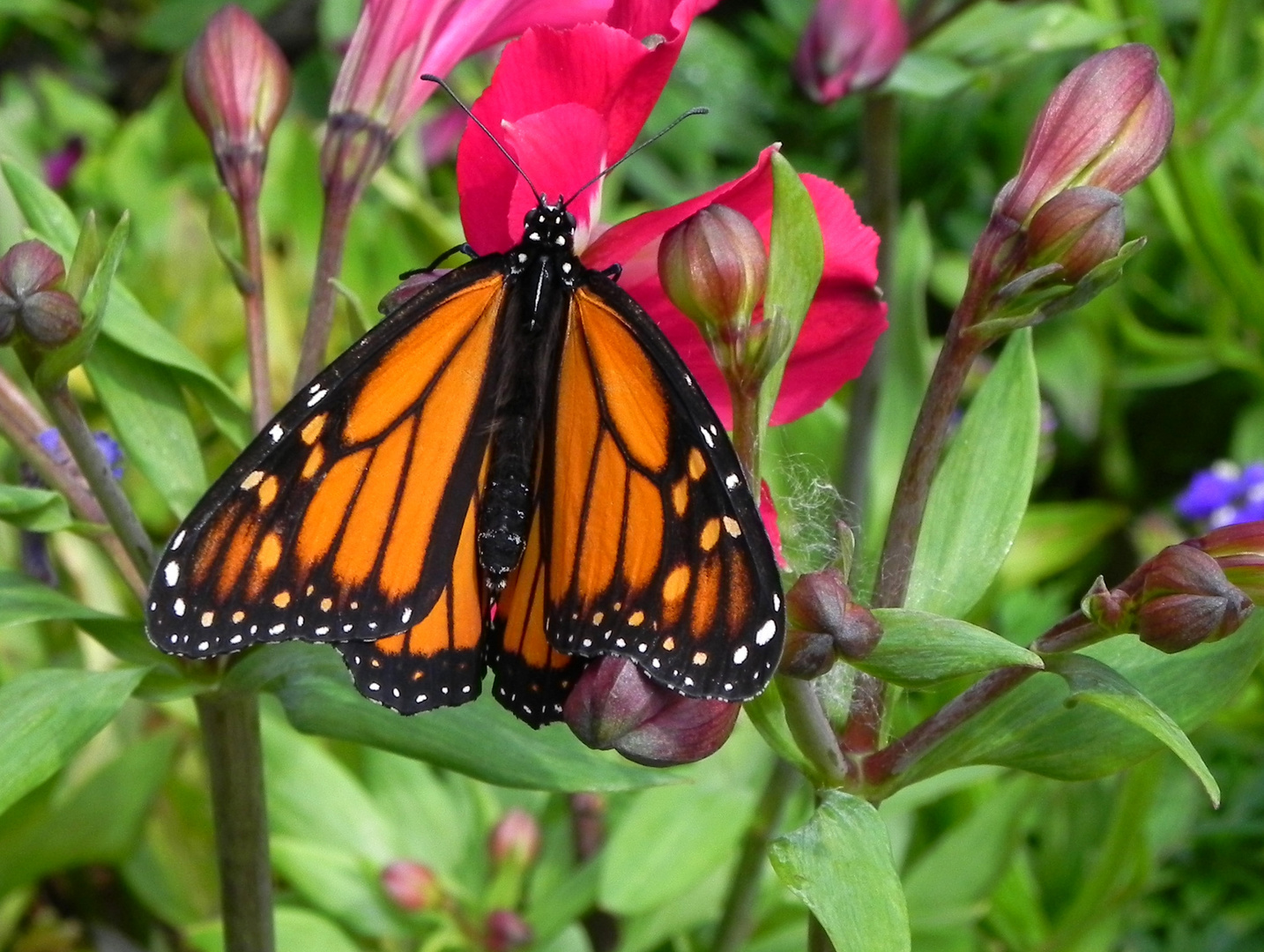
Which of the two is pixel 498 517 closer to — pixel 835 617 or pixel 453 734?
pixel 453 734

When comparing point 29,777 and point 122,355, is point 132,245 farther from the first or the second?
point 29,777

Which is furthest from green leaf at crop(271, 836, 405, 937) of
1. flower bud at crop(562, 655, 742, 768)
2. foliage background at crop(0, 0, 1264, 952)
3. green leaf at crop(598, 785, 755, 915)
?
flower bud at crop(562, 655, 742, 768)

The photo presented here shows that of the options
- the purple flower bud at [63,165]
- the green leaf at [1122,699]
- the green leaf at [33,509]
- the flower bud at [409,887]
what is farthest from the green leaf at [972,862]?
the purple flower bud at [63,165]

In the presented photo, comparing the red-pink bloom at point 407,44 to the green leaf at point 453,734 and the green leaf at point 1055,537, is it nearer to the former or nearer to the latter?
the green leaf at point 453,734

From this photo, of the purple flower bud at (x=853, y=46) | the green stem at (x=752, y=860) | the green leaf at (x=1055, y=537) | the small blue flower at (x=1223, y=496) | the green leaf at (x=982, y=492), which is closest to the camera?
the green leaf at (x=982, y=492)

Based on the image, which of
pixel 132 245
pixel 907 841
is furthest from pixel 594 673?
pixel 132 245

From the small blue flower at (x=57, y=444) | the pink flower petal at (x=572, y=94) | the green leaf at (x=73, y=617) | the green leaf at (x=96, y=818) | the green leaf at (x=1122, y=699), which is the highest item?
the pink flower petal at (x=572, y=94)

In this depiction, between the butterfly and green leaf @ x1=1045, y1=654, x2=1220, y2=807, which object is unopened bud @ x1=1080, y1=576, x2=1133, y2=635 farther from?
the butterfly
